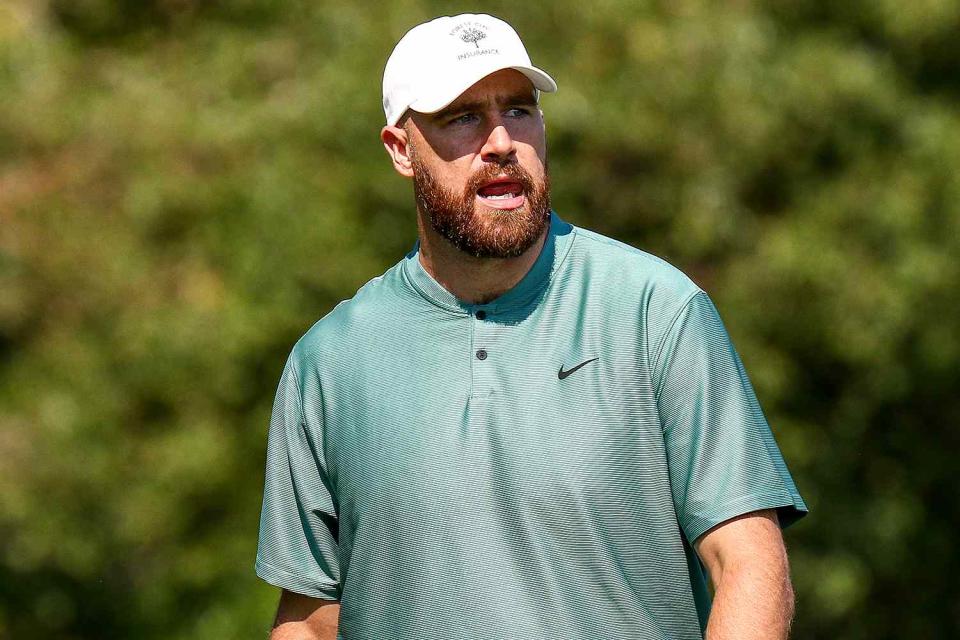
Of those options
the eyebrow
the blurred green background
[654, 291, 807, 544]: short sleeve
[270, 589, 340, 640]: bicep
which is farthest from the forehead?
the blurred green background

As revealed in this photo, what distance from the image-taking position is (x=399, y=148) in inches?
111

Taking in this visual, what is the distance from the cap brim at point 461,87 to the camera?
258cm

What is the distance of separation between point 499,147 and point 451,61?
6.5 inches

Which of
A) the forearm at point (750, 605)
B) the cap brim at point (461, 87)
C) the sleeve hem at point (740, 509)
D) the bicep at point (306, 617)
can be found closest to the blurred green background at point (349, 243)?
the cap brim at point (461, 87)

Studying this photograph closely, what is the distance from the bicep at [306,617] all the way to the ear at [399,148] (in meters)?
0.77

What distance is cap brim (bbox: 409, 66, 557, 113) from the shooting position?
2.58 m

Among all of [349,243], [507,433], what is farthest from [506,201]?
[349,243]

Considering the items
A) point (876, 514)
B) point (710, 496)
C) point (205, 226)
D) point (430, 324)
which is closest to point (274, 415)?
point (430, 324)

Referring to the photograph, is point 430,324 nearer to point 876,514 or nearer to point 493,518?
point 493,518

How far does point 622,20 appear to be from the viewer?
7.68 meters

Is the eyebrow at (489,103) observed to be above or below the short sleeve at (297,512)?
above

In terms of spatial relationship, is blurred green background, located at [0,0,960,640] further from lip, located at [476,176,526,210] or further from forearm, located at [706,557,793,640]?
forearm, located at [706,557,793,640]

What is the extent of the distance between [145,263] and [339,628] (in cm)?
632

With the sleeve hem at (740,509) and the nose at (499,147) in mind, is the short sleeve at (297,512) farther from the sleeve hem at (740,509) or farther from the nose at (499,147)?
the sleeve hem at (740,509)
